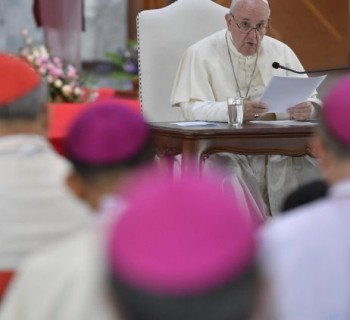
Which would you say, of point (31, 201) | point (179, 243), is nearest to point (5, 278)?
point (31, 201)

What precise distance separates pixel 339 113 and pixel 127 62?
8.10m

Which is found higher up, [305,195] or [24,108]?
[24,108]

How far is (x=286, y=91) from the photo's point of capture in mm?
4133

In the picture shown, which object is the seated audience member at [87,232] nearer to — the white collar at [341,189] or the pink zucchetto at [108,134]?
the pink zucchetto at [108,134]

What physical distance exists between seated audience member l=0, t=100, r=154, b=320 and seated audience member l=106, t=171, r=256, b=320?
11cm

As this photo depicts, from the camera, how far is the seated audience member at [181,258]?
2.76 feet

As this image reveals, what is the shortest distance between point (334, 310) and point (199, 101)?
141 inches

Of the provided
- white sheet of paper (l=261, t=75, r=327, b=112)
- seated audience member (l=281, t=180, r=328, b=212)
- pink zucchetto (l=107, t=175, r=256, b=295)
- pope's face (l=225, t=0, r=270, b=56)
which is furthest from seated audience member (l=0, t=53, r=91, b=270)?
pope's face (l=225, t=0, r=270, b=56)

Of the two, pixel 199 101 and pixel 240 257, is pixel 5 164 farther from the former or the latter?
pixel 199 101

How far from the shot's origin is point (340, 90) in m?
1.53

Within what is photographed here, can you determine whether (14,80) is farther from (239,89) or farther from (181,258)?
(239,89)

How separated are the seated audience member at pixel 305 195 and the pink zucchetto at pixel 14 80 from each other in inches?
28.6

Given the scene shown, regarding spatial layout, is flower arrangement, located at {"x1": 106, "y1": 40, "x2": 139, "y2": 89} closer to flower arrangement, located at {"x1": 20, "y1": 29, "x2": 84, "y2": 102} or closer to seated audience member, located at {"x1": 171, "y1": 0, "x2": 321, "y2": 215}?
seated audience member, located at {"x1": 171, "y1": 0, "x2": 321, "y2": 215}

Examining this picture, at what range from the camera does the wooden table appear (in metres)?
3.83
